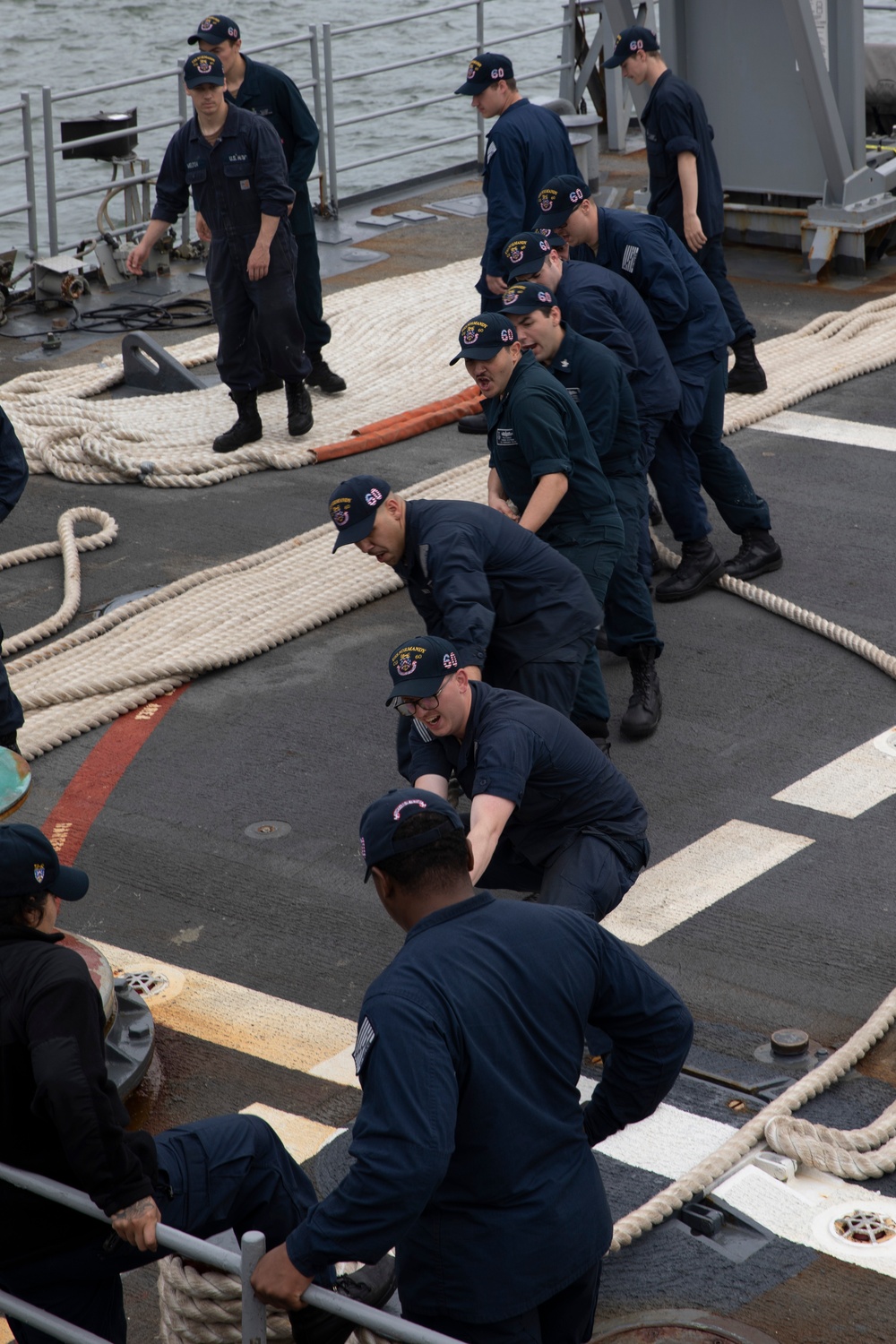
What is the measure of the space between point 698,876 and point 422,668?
1786 millimetres

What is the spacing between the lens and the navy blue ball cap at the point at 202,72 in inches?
353

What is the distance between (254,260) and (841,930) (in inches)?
219

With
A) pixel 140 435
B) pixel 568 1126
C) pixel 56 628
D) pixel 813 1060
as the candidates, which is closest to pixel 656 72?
pixel 140 435

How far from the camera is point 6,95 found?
2880 centimetres

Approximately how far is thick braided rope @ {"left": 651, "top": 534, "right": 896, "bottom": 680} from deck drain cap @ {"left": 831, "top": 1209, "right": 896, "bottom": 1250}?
3350 millimetres

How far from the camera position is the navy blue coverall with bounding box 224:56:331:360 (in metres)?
9.93

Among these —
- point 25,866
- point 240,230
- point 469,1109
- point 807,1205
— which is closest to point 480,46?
point 240,230

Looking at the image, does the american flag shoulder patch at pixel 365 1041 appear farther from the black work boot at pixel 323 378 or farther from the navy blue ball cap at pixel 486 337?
the black work boot at pixel 323 378

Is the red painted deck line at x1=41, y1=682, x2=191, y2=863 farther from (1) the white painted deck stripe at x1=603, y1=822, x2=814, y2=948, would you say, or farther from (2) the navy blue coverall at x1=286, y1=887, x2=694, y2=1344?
(2) the navy blue coverall at x1=286, y1=887, x2=694, y2=1344

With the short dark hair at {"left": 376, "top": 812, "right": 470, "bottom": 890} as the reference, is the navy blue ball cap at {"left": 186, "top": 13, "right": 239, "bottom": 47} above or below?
above

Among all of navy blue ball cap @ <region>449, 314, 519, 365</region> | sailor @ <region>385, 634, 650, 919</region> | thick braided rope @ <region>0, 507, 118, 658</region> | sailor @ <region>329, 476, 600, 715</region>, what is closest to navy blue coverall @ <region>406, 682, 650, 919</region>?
sailor @ <region>385, 634, 650, 919</region>

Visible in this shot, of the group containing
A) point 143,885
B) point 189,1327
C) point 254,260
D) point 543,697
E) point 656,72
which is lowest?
point 143,885

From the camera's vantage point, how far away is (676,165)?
1002 cm

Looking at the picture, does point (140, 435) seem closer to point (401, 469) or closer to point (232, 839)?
point (401, 469)
